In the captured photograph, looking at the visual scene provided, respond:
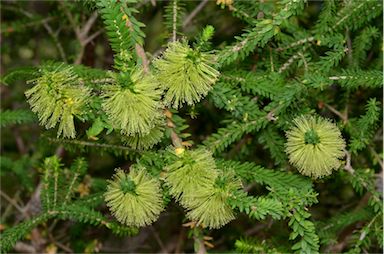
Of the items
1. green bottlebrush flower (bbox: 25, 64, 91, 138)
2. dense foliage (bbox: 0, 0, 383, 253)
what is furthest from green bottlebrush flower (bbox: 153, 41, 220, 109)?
green bottlebrush flower (bbox: 25, 64, 91, 138)

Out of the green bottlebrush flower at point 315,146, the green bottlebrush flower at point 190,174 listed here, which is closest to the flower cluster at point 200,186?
the green bottlebrush flower at point 190,174

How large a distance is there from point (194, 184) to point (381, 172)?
0.47 meters

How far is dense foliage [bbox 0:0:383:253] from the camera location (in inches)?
29.4

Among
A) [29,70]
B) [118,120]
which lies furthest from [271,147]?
[29,70]

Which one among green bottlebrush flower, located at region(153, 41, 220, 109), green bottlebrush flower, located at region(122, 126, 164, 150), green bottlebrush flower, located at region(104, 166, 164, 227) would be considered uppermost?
green bottlebrush flower, located at region(153, 41, 220, 109)

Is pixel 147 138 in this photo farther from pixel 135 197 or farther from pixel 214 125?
pixel 214 125

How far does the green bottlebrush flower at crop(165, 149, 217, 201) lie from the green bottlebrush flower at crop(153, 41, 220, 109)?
8 centimetres

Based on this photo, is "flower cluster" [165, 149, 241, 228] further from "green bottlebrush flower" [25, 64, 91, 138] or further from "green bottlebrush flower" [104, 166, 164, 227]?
"green bottlebrush flower" [25, 64, 91, 138]

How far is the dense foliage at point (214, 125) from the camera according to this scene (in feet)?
2.45

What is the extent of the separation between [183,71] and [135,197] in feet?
0.62

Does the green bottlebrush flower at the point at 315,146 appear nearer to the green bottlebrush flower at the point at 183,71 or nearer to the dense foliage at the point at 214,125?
the dense foliage at the point at 214,125

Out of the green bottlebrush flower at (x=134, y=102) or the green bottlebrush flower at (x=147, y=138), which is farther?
the green bottlebrush flower at (x=147, y=138)

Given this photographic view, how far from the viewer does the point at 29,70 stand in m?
0.96

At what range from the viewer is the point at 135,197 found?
0.75m
